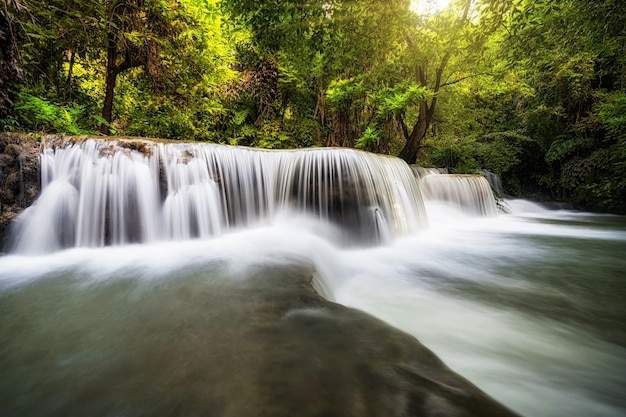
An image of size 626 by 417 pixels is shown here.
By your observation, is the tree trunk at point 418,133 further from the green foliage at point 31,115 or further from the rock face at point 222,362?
the green foliage at point 31,115

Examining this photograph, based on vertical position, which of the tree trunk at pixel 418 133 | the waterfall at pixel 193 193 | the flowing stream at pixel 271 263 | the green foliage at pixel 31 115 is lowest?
the flowing stream at pixel 271 263

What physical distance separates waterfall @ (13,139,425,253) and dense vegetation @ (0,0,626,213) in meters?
1.78

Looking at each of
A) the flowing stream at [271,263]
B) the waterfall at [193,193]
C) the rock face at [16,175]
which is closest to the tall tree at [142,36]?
the rock face at [16,175]

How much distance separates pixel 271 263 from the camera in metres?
3.09

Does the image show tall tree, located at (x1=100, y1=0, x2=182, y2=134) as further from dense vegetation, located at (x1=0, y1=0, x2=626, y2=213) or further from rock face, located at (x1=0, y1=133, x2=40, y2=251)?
rock face, located at (x1=0, y1=133, x2=40, y2=251)

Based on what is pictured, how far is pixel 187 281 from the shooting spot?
271 cm

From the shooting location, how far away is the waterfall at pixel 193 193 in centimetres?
444

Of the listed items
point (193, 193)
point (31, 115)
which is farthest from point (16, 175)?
→ point (193, 193)

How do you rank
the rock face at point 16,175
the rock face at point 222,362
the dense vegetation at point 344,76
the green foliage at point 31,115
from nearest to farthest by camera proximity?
the rock face at point 222,362
the rock face at point 16,175
the dense vegetation at point 344,76
the green foliage at point 31,115

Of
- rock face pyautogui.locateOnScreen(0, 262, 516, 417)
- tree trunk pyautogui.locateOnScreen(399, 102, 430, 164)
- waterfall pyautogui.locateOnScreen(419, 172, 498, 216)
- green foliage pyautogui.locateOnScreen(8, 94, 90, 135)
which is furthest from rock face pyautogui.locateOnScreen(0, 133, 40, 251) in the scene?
tree trunk pyautogui.locateOnScreen(399, 102, 430, 164)

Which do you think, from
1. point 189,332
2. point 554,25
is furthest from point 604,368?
point 554,25

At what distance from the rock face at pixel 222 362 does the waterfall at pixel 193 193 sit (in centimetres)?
265

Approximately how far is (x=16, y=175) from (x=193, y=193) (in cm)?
259

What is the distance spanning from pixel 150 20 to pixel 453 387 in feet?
33.8
